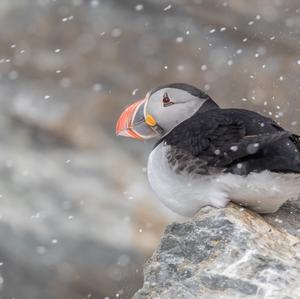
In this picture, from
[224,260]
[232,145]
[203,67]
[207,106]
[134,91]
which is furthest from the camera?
[203,67]

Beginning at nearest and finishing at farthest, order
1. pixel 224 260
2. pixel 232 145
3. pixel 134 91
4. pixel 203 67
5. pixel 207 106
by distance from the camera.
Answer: pixel 224 260 < pixel 232 145 < pixel 207 106 < pixel 134 91 < pixel 203 67

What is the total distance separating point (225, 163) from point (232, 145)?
0.07 m

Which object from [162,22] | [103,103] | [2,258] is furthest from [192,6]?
[2,258]

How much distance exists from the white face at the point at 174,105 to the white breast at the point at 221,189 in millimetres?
270

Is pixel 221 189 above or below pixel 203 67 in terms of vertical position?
above

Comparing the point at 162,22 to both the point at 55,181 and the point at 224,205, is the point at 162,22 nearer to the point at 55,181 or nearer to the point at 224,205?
the point at 55,181

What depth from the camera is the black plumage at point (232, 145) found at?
2893 millimetres

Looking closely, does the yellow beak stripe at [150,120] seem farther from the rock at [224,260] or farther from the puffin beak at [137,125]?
the rock at [224,260]

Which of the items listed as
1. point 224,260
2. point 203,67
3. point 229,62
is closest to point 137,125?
point 224,260

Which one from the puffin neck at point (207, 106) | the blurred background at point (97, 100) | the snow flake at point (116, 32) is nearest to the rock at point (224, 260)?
the puffin neck at point (207, 106)

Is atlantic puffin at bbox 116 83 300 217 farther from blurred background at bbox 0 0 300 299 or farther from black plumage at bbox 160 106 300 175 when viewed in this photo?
blurred background at bbox 0 0 300 299

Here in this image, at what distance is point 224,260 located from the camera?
264cm

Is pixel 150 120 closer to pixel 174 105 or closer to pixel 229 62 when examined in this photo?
pixel 174 105

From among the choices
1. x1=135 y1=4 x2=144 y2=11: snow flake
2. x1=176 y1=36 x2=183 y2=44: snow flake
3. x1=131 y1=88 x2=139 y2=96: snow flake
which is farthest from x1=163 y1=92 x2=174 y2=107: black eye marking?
x1=135 y1=4 x2=144 y2=11: snow flake
